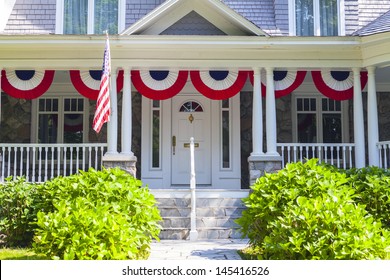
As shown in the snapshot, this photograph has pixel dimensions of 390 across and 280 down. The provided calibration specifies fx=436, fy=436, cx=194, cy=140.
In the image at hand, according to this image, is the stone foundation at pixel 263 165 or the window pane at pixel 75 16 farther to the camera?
the window pane at pixel 75 16

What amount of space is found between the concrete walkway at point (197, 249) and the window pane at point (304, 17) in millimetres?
5603

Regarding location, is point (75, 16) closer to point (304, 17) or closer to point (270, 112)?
point (270, 112)

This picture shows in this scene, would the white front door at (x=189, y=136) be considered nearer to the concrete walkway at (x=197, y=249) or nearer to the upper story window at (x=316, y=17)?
the upper story window at (x=316, y=17)

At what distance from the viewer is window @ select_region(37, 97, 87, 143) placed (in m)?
11.6

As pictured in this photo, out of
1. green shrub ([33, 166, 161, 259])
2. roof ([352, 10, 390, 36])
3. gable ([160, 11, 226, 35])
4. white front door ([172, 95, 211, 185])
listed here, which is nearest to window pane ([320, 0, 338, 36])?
roof ([352, 10, 390, 36])

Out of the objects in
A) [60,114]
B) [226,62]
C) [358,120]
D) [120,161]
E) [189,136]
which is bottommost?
[120,161]

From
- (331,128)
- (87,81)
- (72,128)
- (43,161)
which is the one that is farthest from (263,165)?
(43,161)

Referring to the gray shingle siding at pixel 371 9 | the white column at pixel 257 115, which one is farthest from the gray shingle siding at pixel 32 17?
the gray shingle siding at pixel 371 9

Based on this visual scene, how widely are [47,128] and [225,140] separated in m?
4.75

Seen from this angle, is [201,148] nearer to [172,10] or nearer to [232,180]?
[232,180]

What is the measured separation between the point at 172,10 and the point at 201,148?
3.51 metres

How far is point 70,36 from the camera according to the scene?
8984mm

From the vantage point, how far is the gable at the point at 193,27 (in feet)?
32.3

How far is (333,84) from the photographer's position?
9.70m
